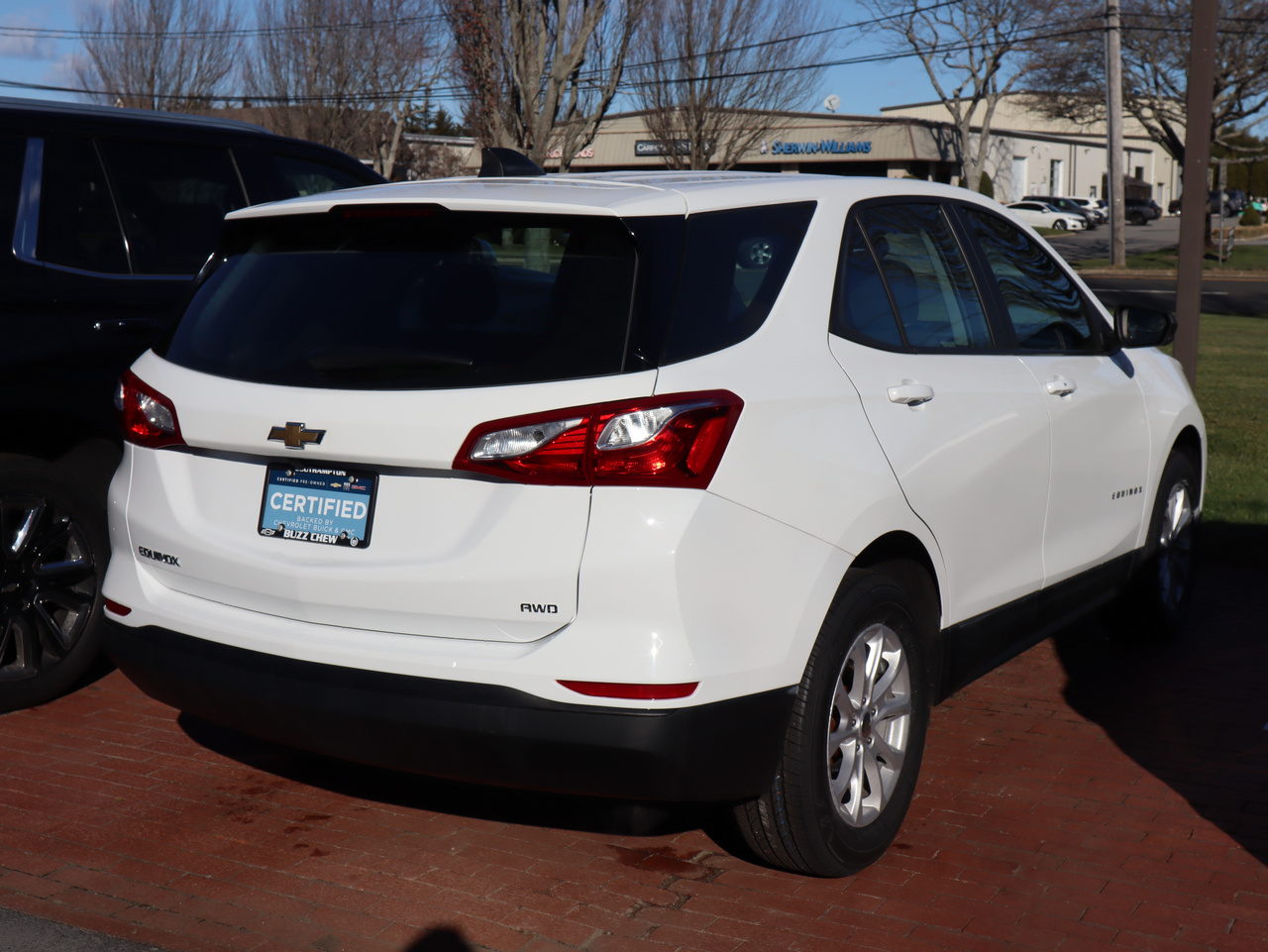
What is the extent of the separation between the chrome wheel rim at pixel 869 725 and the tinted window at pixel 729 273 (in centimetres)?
89

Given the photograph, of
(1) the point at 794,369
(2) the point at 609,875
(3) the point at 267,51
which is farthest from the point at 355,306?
(3) the point at 267,51

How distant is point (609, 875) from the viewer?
12.0 ft

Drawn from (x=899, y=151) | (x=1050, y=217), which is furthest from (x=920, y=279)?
(x=899, y=151)

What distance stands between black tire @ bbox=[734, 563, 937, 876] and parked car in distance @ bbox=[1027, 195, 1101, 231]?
205 feet

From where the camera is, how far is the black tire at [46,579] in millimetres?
4770

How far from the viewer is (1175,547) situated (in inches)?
230

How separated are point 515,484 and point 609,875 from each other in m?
1.28

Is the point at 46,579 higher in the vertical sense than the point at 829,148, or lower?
lower

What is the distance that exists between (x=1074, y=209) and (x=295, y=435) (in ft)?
214

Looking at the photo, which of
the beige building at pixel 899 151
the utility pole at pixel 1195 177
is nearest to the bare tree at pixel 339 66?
the beige building at pixel 899 151

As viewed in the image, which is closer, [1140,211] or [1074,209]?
[1074,209]

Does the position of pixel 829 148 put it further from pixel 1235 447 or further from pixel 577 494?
pixel 577 494

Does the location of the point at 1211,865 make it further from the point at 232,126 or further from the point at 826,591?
the point at 232,126

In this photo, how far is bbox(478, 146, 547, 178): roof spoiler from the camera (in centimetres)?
456
